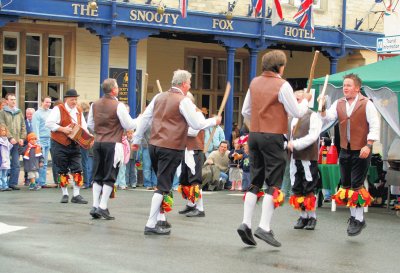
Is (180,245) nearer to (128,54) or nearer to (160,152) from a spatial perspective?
(160,152)

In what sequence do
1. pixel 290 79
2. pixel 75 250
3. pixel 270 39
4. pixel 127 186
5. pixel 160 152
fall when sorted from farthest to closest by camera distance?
1. pixel 290 79
2. pixel 270 39
3. pixel 127 186
4. pixel 160 152
5. pixel 75 250

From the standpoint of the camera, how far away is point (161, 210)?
34.6ft

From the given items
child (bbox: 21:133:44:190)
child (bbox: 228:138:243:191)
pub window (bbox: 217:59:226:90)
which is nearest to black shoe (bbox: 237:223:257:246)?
child (bbox: 21:133:44:190)

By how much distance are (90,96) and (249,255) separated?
15035 millimetres

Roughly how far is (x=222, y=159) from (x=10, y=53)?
20.2 ft

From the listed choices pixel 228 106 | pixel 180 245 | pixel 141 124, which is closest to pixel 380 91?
pixel 141 124

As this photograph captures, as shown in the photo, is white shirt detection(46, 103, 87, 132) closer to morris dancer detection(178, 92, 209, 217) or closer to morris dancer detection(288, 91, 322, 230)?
morris dancer detection(178, 92, 209, 217)

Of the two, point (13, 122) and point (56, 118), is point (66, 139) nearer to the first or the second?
point (56, 118)

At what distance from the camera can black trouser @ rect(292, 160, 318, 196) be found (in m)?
11.7

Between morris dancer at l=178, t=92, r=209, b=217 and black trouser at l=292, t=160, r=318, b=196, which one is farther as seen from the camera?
morris dancer at l=178, t=92, r=209, b=217

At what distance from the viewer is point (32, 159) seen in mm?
18250

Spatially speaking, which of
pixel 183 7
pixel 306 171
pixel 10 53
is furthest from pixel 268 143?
pixel 10 53

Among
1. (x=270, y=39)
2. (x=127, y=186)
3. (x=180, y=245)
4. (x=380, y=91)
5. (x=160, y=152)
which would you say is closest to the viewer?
(x=180, y=245)

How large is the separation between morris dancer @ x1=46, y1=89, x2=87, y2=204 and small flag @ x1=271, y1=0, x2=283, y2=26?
32.4 feet
